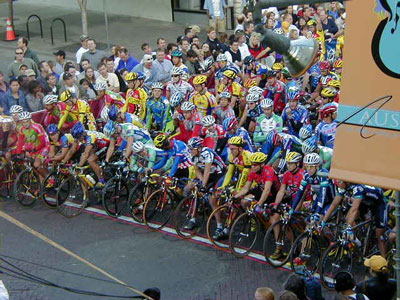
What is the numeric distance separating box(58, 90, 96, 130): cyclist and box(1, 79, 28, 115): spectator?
1.74 metres

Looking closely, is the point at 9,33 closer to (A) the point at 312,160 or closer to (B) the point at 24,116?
(B) the point at 24,116

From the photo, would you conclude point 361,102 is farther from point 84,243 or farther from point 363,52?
point 84,243

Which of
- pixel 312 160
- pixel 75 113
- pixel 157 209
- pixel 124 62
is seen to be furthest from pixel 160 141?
pixel 124 62

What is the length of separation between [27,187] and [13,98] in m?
2.85

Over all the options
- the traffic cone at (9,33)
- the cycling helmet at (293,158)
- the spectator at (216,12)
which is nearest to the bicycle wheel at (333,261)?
the cycling helmet at (293,158)

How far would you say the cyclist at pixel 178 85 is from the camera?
51.2 ft

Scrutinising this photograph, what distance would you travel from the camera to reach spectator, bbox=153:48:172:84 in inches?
690

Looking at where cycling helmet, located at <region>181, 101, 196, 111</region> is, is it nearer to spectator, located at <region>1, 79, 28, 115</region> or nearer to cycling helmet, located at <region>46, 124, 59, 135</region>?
cycling helmet, located at <region>46, 124, 59, 135</region>

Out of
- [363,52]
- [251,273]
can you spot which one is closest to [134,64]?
[251,273]

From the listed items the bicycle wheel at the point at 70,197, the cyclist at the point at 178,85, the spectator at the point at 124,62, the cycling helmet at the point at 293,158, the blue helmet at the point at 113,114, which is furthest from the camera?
the spectator at the point at 124,62

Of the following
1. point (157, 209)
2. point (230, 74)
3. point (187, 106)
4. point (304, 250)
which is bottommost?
point (304, 250)

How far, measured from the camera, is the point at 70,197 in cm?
1344

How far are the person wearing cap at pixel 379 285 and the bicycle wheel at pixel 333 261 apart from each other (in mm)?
1674

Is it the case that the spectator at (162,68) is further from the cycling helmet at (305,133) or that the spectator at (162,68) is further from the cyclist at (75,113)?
the cycling helmet at (305,133)
